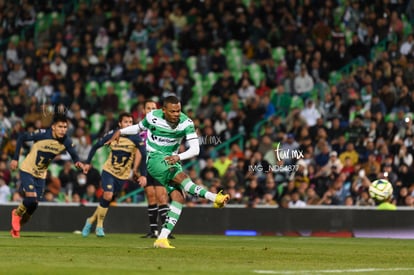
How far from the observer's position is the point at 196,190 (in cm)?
1545

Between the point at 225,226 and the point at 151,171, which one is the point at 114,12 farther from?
the point at 151,171

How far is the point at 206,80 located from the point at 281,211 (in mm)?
7374

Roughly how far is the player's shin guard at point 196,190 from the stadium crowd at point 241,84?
9006mm

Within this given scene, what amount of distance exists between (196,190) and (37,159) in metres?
5.46

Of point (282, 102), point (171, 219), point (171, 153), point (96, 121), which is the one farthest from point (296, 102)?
point (171, 219)

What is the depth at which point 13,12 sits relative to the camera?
34719mm

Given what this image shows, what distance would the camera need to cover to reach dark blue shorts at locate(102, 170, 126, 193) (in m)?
20.9

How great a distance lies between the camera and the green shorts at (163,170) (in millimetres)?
15900

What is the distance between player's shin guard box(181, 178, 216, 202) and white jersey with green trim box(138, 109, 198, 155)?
30.1 inches

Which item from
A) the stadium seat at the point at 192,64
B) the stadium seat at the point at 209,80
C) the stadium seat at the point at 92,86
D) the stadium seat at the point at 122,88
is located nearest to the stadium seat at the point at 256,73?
the stadium seat at the point at 209,80

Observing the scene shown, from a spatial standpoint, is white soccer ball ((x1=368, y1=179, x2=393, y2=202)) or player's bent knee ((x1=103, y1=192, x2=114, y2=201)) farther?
white soccer ball ((x1=368, y1=179, x2=393, y2=202))

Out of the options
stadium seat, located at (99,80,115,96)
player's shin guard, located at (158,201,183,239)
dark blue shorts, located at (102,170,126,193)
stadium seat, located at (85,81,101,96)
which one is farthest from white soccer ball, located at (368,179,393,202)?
stadium seat, located at (85,81,101,96)

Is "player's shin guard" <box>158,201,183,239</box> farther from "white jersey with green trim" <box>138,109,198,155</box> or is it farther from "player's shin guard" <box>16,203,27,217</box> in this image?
"player's shin guard" <box>16,203,27,217</box>

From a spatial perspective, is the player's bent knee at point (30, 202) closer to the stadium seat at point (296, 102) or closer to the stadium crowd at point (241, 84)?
the stadium crowd at point (241, 84)
